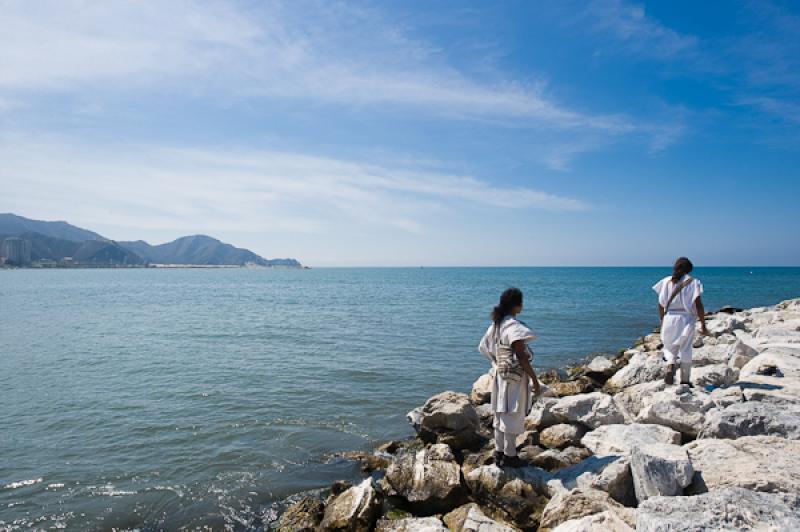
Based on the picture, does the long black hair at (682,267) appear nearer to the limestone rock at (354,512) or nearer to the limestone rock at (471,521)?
the limestone rock at (471,521)

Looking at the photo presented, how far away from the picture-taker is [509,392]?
6117 millimetres

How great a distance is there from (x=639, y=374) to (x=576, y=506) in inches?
260

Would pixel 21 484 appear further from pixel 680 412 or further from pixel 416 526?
pixel 680 412

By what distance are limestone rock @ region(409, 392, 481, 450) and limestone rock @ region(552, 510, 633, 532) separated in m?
3.86

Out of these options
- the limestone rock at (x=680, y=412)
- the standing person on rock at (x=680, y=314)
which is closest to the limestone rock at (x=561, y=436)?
the limestone rock at (x=680, y=412)

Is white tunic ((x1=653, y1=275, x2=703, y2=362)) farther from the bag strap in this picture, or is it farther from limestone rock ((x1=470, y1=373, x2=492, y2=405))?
limestone rock ((x1=470, y1=373, x2=492, y2=405))

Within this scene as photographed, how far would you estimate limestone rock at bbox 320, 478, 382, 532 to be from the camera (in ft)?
19.2

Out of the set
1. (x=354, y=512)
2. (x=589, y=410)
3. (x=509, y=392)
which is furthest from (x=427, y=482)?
(x=589, y=410)

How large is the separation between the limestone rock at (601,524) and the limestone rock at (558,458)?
2.36 m

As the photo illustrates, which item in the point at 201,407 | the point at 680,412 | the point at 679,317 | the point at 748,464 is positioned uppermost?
the point at 679,317

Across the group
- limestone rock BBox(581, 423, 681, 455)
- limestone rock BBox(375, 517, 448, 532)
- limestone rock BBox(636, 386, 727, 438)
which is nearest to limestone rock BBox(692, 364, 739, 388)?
limestone rock BBox(636, 386, 727, 438)

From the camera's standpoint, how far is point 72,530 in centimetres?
657

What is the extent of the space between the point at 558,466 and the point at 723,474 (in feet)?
7.35

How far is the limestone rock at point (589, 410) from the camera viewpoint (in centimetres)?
775
